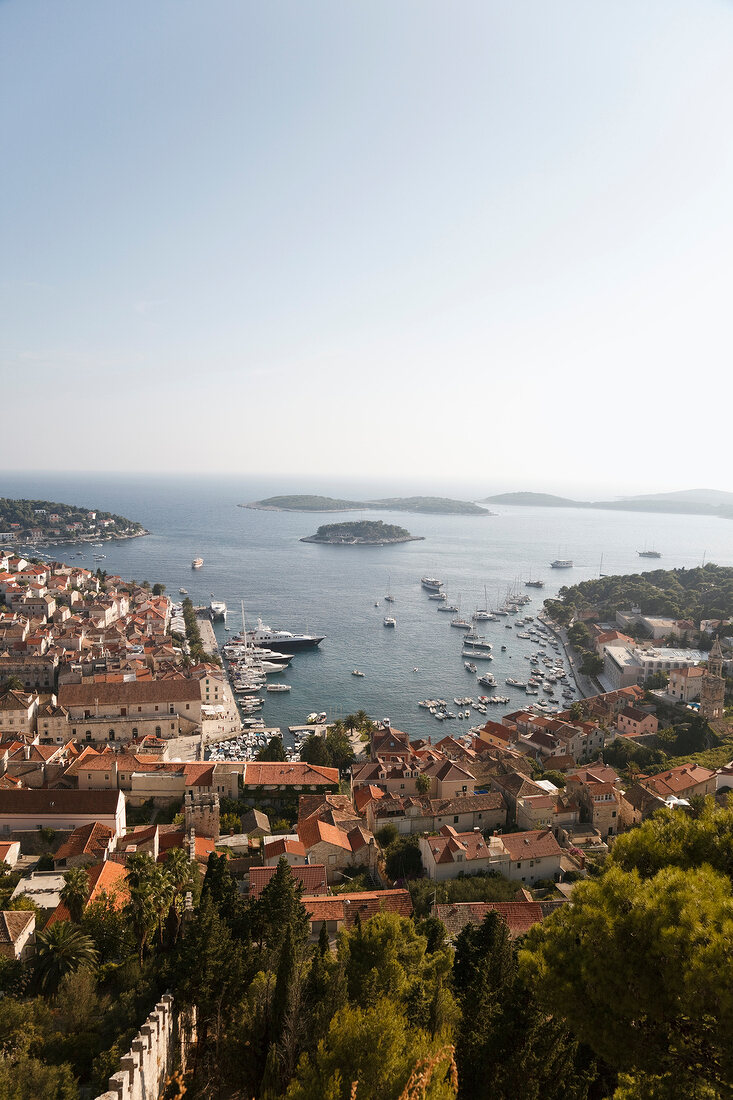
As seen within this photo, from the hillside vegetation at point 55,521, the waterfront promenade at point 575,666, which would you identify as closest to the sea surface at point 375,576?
the waterfront promenade at point 575,666

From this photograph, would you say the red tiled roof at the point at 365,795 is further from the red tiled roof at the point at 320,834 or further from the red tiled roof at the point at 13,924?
the red tiled roof at the point at 13,924

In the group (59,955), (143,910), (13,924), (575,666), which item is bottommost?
(575,666)

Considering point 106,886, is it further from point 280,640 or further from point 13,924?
point 280,640

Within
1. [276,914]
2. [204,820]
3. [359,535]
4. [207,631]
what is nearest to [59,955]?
[276,914]

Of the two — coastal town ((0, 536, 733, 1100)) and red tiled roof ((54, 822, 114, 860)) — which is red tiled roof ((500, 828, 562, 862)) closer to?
coastal town ((0, 536, 733, 1100))

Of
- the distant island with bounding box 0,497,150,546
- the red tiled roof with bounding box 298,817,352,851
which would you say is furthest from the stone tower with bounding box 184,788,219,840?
the distant island with bounding box 0,497,150,546
